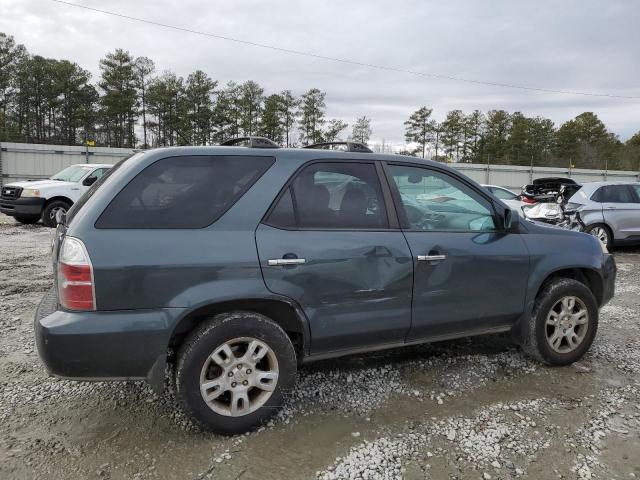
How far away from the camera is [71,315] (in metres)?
2.49

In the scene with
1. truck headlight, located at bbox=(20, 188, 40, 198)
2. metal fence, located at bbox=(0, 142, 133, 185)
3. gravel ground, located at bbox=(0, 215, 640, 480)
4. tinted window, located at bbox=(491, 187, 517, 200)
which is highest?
metal fence, located at bbox=(0, 142, 133, 185)

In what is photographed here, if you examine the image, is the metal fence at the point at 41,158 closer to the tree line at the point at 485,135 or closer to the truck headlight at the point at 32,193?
the truck headlight at the point at 32,193

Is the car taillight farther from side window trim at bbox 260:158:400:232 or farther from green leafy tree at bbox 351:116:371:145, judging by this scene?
green leafy tree at bbox 351:116:371:145

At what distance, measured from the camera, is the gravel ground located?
258 cm

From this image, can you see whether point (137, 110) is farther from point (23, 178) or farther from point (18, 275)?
point (18, 275)

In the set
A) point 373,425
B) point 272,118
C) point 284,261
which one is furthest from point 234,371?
point 272,118

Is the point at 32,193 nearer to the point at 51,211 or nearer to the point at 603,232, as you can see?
the point at 51,211

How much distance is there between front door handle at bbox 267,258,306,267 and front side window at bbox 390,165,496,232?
0.92 meters

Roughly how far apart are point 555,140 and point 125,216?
2064 inches

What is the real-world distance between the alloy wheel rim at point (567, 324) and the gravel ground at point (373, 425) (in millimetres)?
210

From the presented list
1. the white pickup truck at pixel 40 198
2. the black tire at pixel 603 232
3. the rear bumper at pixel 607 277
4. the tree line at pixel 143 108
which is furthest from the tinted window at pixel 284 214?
the tree line at pixel 143 108

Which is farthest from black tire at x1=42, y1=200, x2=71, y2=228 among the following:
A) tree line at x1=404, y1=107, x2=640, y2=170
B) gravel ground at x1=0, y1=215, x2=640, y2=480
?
tree line at x1=404, y1=107, x2=640, y2=170

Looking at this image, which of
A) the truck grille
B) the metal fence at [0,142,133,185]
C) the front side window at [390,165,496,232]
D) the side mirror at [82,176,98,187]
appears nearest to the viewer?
the front side window at [390,165,496,232]

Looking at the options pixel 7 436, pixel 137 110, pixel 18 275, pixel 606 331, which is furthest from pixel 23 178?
pixel 137 110
